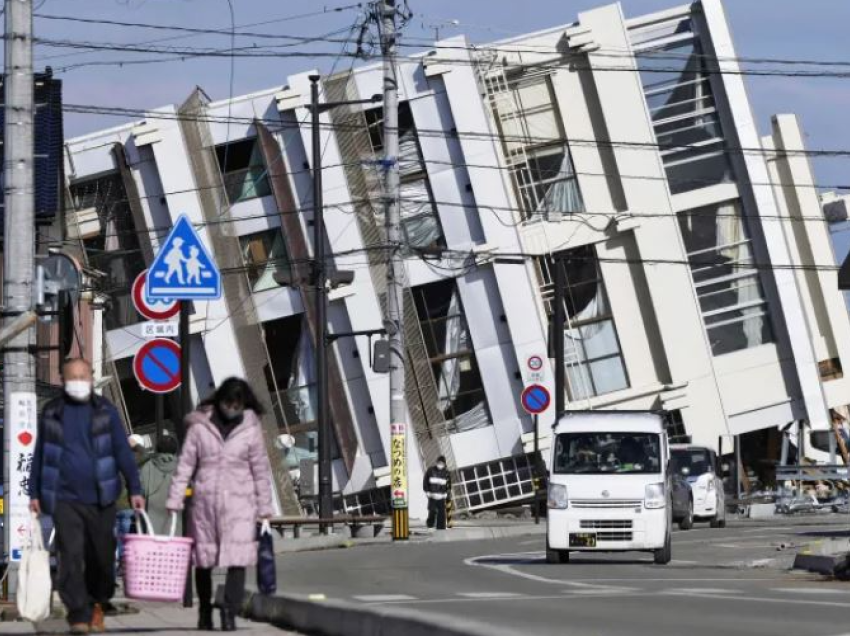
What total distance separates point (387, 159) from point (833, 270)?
1125 inches

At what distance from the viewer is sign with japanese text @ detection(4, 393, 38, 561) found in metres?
17.8

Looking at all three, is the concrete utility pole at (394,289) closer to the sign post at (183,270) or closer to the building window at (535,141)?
the building window at (535,141)

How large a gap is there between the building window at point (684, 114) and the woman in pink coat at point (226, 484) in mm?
41491

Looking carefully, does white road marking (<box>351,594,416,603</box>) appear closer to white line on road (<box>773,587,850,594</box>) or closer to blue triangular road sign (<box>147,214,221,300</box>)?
blue triangular road sign (<box>147,214,221,300</box>)

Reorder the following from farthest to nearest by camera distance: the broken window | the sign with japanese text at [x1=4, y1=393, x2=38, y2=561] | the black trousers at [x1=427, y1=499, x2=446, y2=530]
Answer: the broken window
the black trousers at [x1=427, y1=499, x2=446, y2=530]
the sign with japanese text at [x1=4, y1=393, x2=38, y2=561]

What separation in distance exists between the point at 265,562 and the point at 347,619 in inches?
48.9

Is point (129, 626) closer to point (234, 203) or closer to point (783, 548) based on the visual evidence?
point (783, 548)

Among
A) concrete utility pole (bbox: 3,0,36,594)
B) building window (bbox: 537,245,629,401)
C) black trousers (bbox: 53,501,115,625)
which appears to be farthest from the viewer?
building window (bbox: 537,245,629,401)

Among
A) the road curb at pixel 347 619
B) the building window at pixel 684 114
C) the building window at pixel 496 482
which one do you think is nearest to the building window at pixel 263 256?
the building window at pixel 496 482

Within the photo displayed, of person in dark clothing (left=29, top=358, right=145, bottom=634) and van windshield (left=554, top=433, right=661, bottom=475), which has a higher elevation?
van windshield (left=554, top=433, right=661, bottom=475)

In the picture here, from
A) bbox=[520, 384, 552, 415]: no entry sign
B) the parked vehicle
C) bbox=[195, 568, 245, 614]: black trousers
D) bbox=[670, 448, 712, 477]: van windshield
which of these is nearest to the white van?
bbox=[520, 384, 552, 415]: no entry sign

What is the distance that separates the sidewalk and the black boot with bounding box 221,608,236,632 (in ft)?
0.34

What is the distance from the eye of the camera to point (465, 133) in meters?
53.0

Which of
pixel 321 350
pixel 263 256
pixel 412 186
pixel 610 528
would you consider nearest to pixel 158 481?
pixel 610 528
